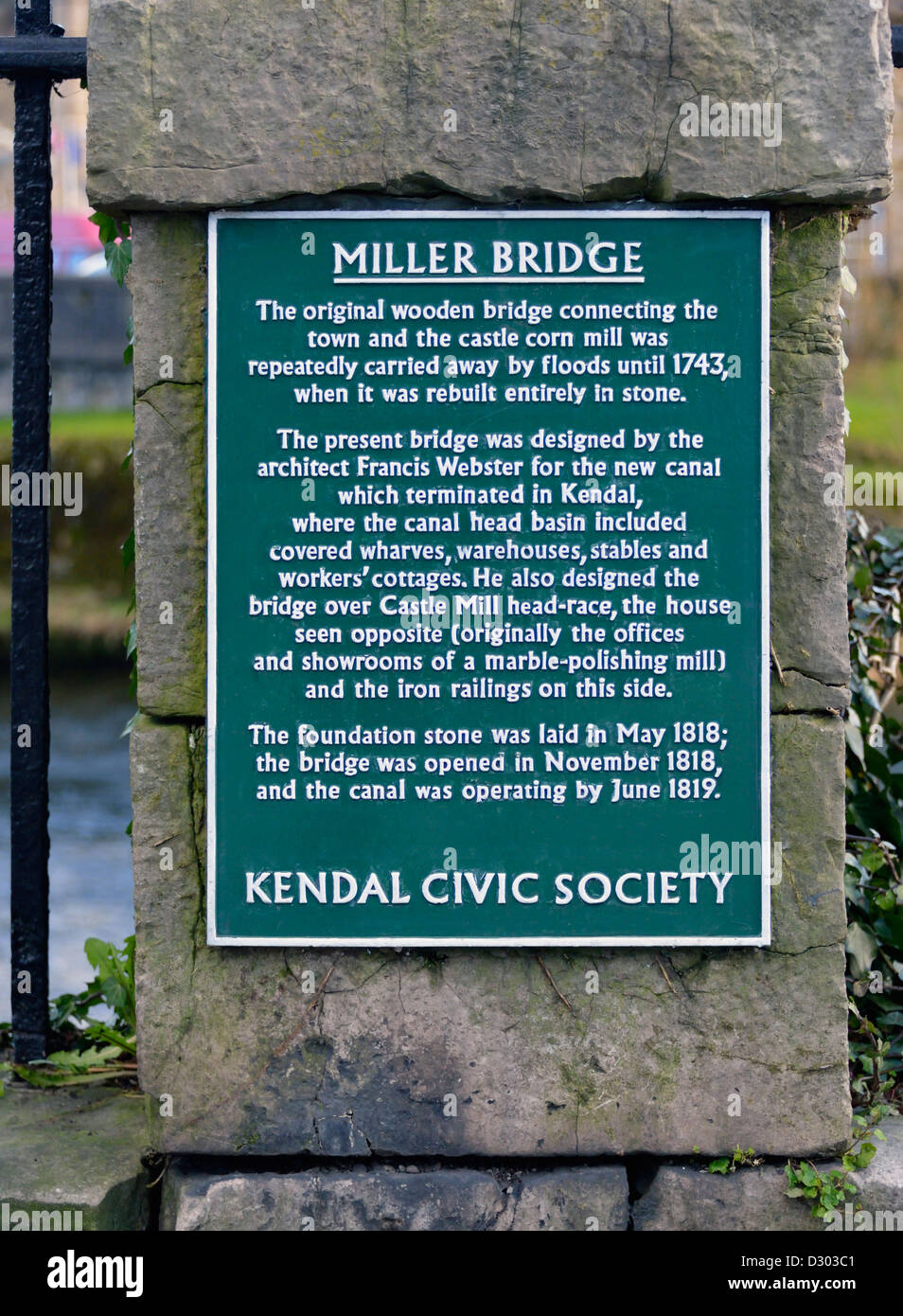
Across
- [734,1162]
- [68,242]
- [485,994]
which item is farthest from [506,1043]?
[68,242]

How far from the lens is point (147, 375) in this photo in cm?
292

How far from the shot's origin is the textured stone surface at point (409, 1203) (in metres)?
2.92

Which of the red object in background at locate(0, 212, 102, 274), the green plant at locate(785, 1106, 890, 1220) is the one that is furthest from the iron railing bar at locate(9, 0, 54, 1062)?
the red object in background at locate(0, 212, 102, 274)

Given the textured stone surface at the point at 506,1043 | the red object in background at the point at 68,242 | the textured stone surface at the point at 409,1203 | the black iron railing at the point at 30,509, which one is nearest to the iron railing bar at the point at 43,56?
the black iron railing at the point at 30,509

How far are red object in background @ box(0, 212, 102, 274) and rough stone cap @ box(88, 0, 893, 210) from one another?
18685 mm

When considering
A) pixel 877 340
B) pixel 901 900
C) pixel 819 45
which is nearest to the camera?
pixel 819 45

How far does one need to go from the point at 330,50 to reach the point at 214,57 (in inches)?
9.9

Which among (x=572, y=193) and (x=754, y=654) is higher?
(x=572, y=193)

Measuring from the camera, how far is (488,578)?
2889mm

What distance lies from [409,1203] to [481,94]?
8.06 feet

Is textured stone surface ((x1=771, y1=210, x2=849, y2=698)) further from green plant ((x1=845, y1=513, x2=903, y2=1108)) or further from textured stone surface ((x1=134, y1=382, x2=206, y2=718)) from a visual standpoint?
textured stone surface ((x1=134, y1=382, x2=206, y2=718))

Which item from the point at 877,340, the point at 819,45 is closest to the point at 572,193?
the point at 819,45

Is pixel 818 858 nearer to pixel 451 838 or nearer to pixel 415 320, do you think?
pixel 451 838

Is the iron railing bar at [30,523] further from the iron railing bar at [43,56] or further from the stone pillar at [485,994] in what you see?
the stone pillar at [485,994]
